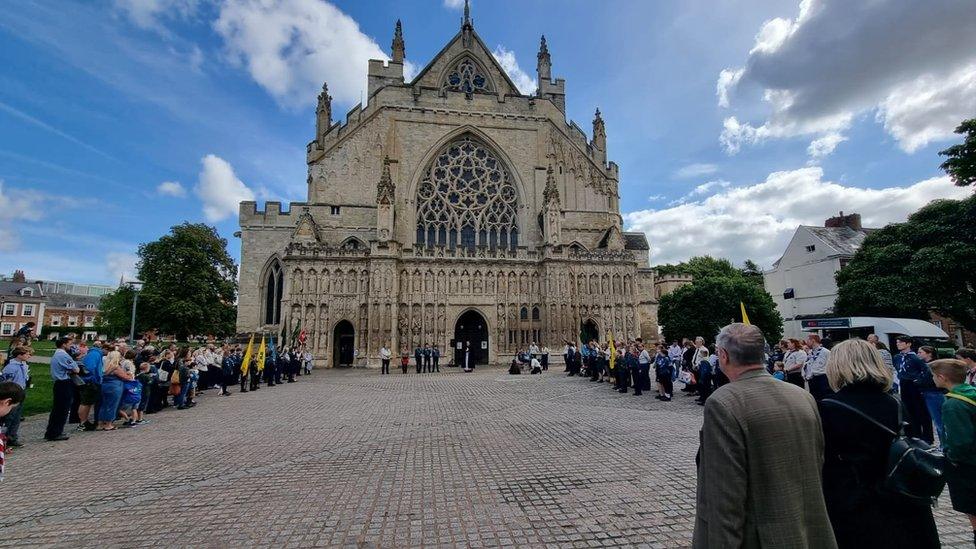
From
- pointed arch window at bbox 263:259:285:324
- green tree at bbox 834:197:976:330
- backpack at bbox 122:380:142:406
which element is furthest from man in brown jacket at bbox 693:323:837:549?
pointed arch window at bbox 263:259:285:324

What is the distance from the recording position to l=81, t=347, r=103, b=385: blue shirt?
959 cm

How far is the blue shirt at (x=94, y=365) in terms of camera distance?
31.4 ft

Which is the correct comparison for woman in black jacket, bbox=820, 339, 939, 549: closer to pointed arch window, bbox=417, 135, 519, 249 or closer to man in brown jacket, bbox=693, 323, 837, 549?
man in brown jacket, bbox=693, 323, 837, 549

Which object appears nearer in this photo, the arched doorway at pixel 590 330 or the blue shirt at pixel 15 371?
the blue shirt at pixel 15 371

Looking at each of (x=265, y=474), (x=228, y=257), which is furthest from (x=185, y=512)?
(x=228, y=257)

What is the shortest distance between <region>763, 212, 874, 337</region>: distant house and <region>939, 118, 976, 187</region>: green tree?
1437 cm

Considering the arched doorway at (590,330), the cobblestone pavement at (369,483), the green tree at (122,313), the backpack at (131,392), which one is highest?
the green tree at (122,313)

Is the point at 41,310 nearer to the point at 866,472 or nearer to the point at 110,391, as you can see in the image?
the point at 110,391

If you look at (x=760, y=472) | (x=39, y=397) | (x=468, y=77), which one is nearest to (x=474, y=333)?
(x=39, y=397)

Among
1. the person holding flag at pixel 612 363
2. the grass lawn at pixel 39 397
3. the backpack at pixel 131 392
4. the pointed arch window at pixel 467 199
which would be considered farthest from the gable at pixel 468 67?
the backpack at pixel 131 392

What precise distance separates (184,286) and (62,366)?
2991cm

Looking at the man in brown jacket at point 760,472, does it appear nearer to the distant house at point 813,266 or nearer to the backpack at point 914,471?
the backpack at point 914,471

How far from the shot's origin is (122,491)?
5598 millimetres

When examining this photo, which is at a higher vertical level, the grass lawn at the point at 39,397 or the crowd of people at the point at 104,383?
the crowd of people at the point at 104,383
